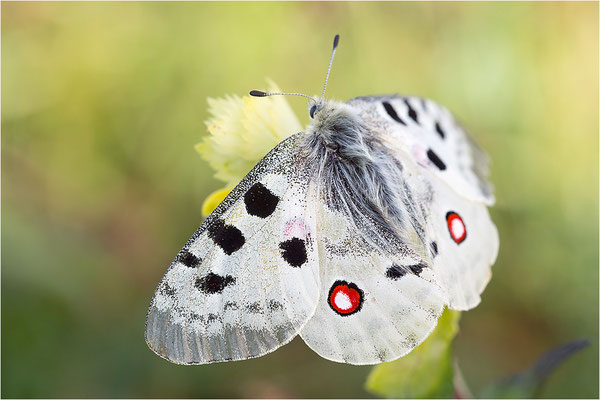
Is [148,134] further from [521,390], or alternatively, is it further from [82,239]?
[521,390]

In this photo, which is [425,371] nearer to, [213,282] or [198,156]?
[213,282]

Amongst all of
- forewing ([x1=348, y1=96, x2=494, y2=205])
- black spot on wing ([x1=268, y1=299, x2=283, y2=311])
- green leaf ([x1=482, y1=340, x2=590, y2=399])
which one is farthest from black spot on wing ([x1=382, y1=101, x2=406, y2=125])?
green leaf ([x1=482, y1=340, x2=590, y2=399])

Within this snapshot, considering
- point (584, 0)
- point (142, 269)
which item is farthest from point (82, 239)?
point (584, 0)

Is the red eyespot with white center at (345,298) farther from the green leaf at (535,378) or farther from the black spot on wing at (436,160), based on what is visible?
the green leaf at (535,378)

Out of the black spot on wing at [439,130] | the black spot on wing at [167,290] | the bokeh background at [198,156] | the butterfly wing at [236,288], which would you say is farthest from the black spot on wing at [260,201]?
the bokeh background at [198,156]

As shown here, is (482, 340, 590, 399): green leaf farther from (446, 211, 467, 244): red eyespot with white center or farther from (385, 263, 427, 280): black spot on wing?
(385, 263, 427, 280): black spot on wing

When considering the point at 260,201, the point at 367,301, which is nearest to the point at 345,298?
the point at 367,301

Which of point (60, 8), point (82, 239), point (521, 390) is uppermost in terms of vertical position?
point (60, 8)
